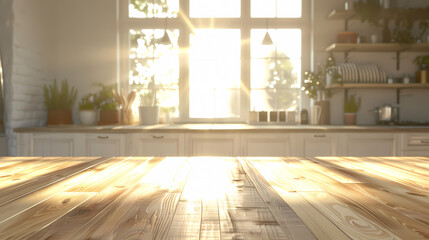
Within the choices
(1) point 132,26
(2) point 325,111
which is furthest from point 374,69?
(1) point 132,26

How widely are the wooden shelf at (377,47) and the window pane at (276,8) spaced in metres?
0.61

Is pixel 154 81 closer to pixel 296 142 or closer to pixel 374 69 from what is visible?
pixel 296 142

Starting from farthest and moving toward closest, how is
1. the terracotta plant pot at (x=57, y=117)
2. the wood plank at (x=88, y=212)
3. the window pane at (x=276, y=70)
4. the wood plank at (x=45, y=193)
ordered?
the window pane at (x=276, y=70) → the terracotta plant pot at (x=57, y=117) → the wood plank at (x=45, y=193) → the wood plank at (x=88, y=212)

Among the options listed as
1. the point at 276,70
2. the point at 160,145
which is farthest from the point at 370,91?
the point at 160,145

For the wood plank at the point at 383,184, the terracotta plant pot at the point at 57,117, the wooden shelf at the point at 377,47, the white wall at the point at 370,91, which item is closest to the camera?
the wood plank at the point at 383,184

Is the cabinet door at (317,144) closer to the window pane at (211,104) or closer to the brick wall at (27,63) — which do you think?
the window pane at (211,104)

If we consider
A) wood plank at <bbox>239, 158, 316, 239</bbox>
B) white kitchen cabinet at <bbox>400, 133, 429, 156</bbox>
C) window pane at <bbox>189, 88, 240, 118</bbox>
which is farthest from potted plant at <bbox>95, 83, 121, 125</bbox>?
wood plank at <bbox>239, 158, 316, 239</bbox>

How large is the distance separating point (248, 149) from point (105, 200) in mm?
2666

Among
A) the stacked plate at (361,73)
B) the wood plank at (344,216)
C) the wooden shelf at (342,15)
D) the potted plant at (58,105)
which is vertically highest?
the wooden shelf at (342,15)

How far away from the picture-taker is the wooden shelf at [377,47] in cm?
373

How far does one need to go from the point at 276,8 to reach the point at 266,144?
167cm

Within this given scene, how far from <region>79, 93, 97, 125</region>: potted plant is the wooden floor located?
267 cm

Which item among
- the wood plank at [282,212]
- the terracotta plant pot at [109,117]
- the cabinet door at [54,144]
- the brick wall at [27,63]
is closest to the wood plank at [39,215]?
the wood plank at [282,212]

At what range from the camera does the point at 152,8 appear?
417cm
